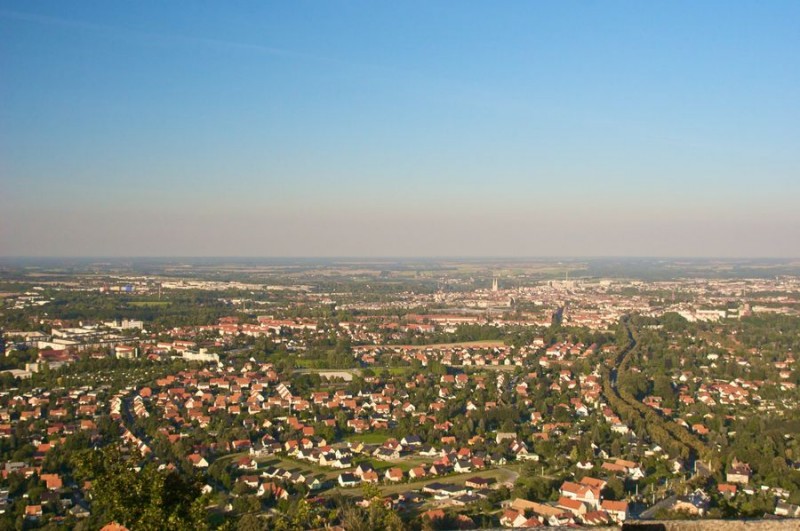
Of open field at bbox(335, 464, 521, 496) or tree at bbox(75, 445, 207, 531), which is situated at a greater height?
tree at bbox(75, 445, 207, 531)

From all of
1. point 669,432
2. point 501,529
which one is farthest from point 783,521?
point 669,432

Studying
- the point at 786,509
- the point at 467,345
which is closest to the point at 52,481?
the point at 786,509

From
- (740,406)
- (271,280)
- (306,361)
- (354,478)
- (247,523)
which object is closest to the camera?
(247,523)

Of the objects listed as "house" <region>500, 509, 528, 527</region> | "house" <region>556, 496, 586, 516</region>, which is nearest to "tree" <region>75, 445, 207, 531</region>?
"house" <region>500, 509, 528, 527</region>

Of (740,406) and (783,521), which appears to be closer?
(783,521)

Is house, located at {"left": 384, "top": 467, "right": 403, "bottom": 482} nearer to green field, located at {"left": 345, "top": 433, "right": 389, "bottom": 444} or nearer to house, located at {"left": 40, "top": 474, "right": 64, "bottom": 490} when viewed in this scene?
green field, located at {"left": 345, "top": 433, "right": 389, "bottom": 444}

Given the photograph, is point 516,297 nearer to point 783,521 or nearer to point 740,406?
point 740,406

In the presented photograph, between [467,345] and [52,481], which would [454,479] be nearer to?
[52,481]

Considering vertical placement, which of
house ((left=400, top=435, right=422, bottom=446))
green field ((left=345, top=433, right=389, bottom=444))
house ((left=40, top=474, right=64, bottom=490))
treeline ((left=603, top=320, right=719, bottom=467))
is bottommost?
green field ((left=345, top=433, right=389, bottom=444))
